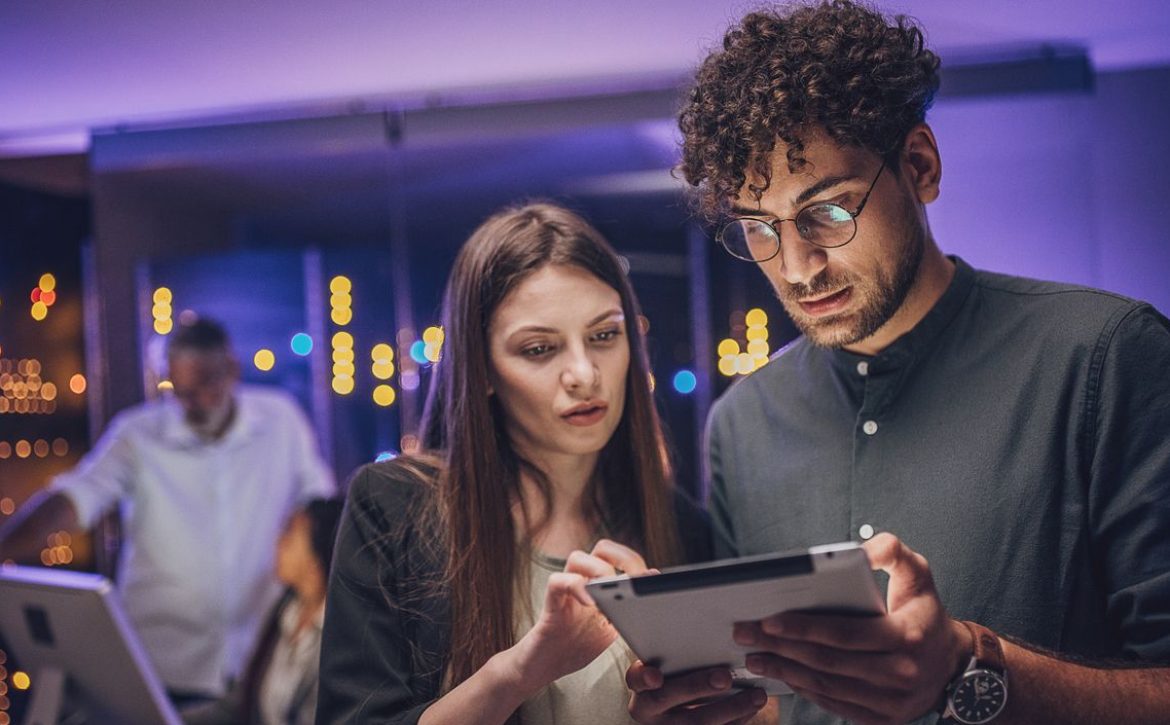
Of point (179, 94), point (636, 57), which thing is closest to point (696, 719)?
point (636, 57)

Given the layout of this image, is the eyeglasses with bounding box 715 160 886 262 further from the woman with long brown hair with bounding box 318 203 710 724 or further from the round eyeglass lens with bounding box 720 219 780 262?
the woman with long brown hair with bounding box 318 203 710 724

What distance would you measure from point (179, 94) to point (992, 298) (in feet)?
10.6

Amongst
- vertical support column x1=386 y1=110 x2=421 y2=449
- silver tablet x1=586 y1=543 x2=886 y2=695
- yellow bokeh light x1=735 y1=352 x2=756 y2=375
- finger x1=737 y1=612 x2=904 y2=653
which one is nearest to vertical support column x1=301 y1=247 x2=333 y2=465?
vertical support column x1=386 y1=110 x2=421 y2=449

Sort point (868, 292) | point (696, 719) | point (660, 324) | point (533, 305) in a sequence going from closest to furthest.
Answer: point (696, 719)
point (868, 292)
point (533, 305)
point (660, 324)

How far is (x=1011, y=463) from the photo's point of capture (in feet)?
5.19

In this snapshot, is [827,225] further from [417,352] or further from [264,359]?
[264,359]

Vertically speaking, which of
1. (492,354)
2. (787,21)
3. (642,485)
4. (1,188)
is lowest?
(642,485)

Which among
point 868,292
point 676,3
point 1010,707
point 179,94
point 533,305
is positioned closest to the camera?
point 1010,707

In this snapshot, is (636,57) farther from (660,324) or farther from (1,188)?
(1,188)

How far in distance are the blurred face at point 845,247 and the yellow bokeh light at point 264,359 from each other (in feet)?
11.5

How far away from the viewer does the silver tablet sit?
3.63 ft

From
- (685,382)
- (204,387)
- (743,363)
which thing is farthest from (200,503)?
(743,363)

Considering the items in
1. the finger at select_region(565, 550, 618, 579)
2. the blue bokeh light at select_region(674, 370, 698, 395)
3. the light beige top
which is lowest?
the light beige top

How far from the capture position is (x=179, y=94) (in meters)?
4.03
